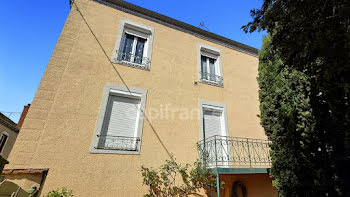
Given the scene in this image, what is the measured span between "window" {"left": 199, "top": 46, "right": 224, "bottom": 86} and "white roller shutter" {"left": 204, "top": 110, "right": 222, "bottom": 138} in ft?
4.39

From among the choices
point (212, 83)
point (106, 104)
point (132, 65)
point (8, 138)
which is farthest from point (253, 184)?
point (8, 138)

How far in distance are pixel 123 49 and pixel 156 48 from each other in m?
1.26

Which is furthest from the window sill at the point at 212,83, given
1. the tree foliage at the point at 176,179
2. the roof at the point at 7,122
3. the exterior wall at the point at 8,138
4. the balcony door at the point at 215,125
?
the exterior wall at the point at 8,138

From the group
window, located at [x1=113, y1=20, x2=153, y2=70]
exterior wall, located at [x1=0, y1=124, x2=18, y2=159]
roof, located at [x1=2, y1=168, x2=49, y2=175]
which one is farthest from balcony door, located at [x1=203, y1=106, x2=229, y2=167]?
exterior wall, located at [x1=0, y1=124, x2=18, y2=159]

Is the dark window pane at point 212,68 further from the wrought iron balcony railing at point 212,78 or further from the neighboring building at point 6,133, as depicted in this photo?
the neighboring building at point 6,133

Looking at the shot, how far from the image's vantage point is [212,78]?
7113 mm

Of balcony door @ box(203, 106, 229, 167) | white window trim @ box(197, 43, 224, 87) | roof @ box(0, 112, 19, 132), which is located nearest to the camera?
balcony door @ box(203, 106, 229, 167)

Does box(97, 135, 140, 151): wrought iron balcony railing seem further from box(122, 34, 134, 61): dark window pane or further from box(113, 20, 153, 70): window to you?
box(122, 34, 134, 61): dark window pane

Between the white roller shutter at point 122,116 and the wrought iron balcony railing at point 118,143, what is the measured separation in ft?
0.40

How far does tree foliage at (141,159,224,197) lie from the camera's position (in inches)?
176

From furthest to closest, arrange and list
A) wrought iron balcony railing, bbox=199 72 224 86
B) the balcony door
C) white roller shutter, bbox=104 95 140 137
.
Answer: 1. wrought iron balcony railing, bbox=199 72 224 86
2. the balcony door
3. white roller shutter, bbox=104 95 140 137

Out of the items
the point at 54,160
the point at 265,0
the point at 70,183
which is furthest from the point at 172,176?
the point at 265,0

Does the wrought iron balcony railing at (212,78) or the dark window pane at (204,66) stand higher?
the dark window pane at (204,66)

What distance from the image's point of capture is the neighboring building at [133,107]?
4.10 metres
